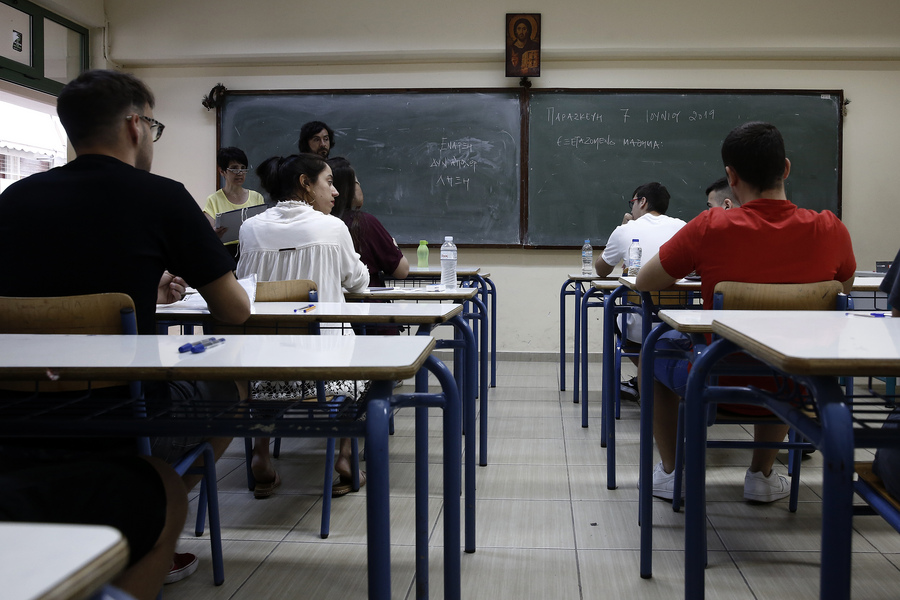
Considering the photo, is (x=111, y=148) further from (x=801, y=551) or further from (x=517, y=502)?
(x=801, y=551)

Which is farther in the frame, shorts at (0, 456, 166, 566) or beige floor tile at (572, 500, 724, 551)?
beige floor tile at (572, 500, 724, 551)

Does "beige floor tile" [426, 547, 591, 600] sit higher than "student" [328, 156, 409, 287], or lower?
lower

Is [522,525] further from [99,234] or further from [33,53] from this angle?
[33,53]

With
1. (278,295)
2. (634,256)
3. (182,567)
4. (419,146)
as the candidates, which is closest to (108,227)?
(278,295)

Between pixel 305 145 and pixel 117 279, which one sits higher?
pixel 305 145

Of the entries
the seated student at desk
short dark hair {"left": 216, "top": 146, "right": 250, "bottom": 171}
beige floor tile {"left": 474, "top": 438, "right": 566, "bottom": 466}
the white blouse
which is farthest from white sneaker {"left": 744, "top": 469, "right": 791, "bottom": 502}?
short dark hair {"left": 216, "top": 146, "right": 250, "bottom": 171}

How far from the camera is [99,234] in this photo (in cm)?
131

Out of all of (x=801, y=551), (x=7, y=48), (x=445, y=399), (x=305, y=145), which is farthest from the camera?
(x=7, y=48)

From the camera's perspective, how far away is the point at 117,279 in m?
1.32

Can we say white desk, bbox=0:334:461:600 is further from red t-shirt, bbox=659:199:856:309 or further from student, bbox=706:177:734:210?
student, bbox=706:177:734:210

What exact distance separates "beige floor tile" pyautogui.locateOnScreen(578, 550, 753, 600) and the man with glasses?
136 cm

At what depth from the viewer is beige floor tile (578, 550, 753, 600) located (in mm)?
1523

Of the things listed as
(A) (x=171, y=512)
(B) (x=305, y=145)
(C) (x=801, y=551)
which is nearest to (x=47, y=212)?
(A) (x=171, y=512)

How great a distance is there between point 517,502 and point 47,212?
1.52m
